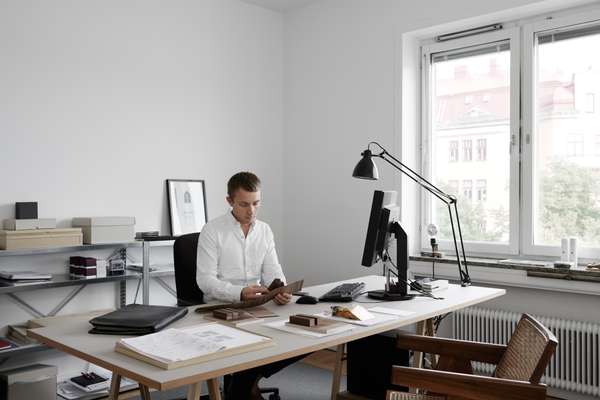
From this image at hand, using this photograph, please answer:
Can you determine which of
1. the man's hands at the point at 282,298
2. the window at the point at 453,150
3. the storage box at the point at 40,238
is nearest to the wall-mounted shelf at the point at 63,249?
the storage box at the point at 40,238

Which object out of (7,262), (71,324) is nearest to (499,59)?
(71,324)

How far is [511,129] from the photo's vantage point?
11.9 feet

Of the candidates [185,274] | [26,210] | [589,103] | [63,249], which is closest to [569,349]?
[589,103]

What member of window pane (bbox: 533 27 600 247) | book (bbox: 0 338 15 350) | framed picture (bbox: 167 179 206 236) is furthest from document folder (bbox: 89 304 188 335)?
window pane (bbox: 533 27 600 247)

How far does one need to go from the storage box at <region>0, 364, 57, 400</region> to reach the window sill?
2.32 metres

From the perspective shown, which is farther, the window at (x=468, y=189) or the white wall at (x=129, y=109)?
the window at (x=468, y=189)

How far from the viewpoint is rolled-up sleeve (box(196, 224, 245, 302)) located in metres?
2.58

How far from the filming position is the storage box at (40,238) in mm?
2963

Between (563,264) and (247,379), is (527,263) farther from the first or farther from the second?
(247,379)

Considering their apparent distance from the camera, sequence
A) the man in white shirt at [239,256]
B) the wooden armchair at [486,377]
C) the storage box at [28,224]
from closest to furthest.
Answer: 1. the wooden armchair at [486,377]
2. the man in white shirt at [239,256]
3. the storage box at [28,224]

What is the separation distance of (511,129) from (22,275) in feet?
10.0

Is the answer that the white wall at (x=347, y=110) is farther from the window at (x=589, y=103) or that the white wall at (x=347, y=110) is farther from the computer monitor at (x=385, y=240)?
the computer monitor at (x=385, y=240)

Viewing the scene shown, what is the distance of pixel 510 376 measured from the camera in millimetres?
1981

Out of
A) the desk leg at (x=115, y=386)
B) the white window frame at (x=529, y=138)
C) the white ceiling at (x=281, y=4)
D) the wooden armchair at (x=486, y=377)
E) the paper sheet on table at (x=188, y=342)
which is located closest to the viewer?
the paper sheet on table at (x=188, y=342)
